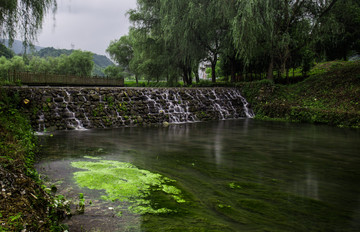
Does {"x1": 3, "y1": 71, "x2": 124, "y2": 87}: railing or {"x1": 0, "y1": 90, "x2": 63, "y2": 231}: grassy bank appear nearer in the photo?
{"x1": 0, "y1": 90, "x2": 63, "y2": 231}: grassy bank

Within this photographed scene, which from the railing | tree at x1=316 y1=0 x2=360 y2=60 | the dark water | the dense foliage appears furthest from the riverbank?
the railing

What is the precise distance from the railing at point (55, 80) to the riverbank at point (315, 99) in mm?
16294

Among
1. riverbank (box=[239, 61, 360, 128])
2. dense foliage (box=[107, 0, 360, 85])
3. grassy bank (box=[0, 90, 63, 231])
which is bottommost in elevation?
grassy bank (box=[0, 90, 63, 231])

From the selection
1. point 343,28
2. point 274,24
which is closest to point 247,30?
point 274,24

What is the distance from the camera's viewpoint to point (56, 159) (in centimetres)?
602

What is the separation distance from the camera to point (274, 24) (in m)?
20.8

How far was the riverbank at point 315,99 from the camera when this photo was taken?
14.9m

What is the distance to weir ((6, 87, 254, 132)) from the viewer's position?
1191cm

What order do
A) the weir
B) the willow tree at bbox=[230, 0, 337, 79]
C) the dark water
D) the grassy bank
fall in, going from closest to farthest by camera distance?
the grassy bank < the dark water < the weir < the willow tree at bbox=[230, 0, 337, 79]

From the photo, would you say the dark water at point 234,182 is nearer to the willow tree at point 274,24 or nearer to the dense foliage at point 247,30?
the willow tree at point 274,24

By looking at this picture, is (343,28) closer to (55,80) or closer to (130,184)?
(130,184)

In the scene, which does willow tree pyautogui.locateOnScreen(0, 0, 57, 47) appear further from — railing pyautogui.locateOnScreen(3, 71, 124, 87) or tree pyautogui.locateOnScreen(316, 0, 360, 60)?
tree pyautogui.locateOnScreen(316, 0, 360, 60)

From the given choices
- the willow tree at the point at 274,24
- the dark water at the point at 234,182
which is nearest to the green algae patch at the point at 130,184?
the dark water at the point at 234,182

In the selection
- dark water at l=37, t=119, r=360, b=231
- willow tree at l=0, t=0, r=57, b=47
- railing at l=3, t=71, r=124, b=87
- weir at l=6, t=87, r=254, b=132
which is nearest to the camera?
dark water at l=37, t=119, r=360, b=231
